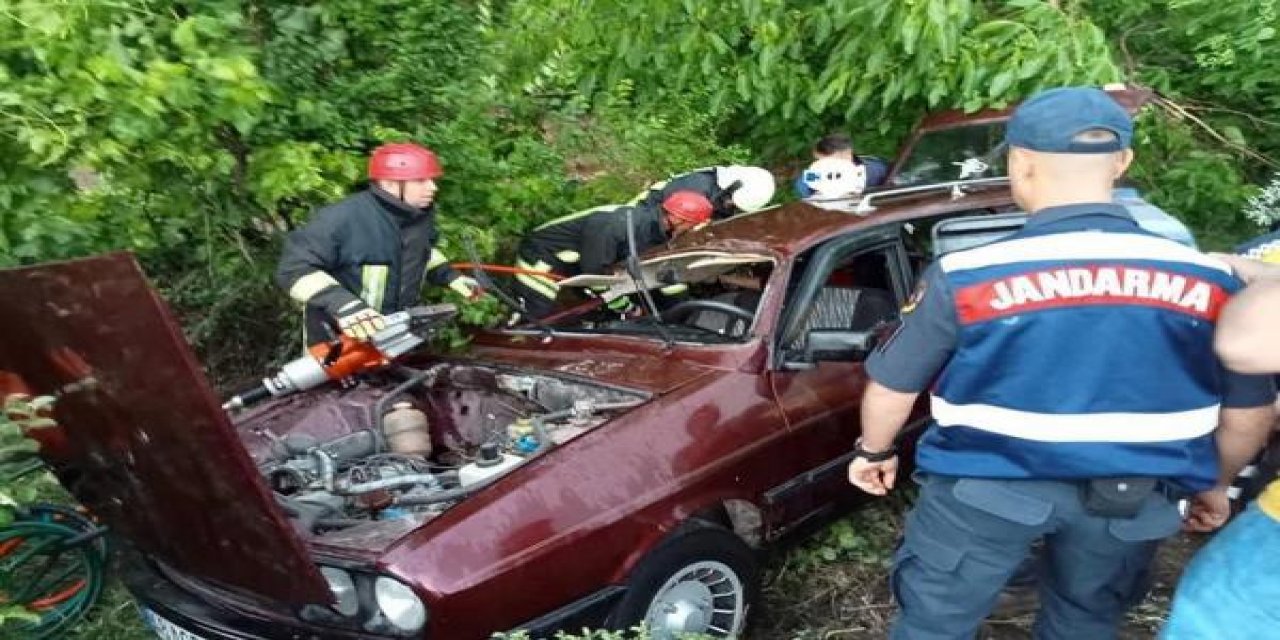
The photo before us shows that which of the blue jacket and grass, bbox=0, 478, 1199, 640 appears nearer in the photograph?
grass, bbox=0, 478, 1199, 640

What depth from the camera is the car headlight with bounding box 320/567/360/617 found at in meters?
2.56

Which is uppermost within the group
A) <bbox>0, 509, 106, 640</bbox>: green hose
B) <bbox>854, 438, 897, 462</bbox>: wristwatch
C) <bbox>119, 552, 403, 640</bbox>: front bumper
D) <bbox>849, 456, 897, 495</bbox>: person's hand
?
<bbox>854, 438, 897, 462</bbox>: wristwatch

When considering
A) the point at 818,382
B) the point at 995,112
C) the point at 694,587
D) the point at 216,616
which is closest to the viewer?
the point at 216,616

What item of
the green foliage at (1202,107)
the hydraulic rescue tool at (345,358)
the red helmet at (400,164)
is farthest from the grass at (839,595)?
the green foliage at (1202,107)

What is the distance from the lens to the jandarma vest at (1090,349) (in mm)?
1852

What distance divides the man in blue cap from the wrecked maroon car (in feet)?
3.11

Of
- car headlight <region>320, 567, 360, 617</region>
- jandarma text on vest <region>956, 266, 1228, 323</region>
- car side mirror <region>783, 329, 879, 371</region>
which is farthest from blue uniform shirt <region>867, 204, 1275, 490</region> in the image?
car headlight <region>320, 567, 360, 617</region>

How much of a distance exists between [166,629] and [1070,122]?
2797mm

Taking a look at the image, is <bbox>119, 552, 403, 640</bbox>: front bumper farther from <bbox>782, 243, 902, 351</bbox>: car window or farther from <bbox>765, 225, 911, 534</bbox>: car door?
<bbox>782, 243, 902, 351</bbox>: car window

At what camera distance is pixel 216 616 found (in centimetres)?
272

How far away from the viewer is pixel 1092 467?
76.1 inches

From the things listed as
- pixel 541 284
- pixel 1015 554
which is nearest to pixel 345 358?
pixel 541 284

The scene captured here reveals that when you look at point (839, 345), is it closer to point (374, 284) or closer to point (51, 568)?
point (374, 284)

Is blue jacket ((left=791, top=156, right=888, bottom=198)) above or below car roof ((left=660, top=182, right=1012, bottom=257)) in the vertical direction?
below
